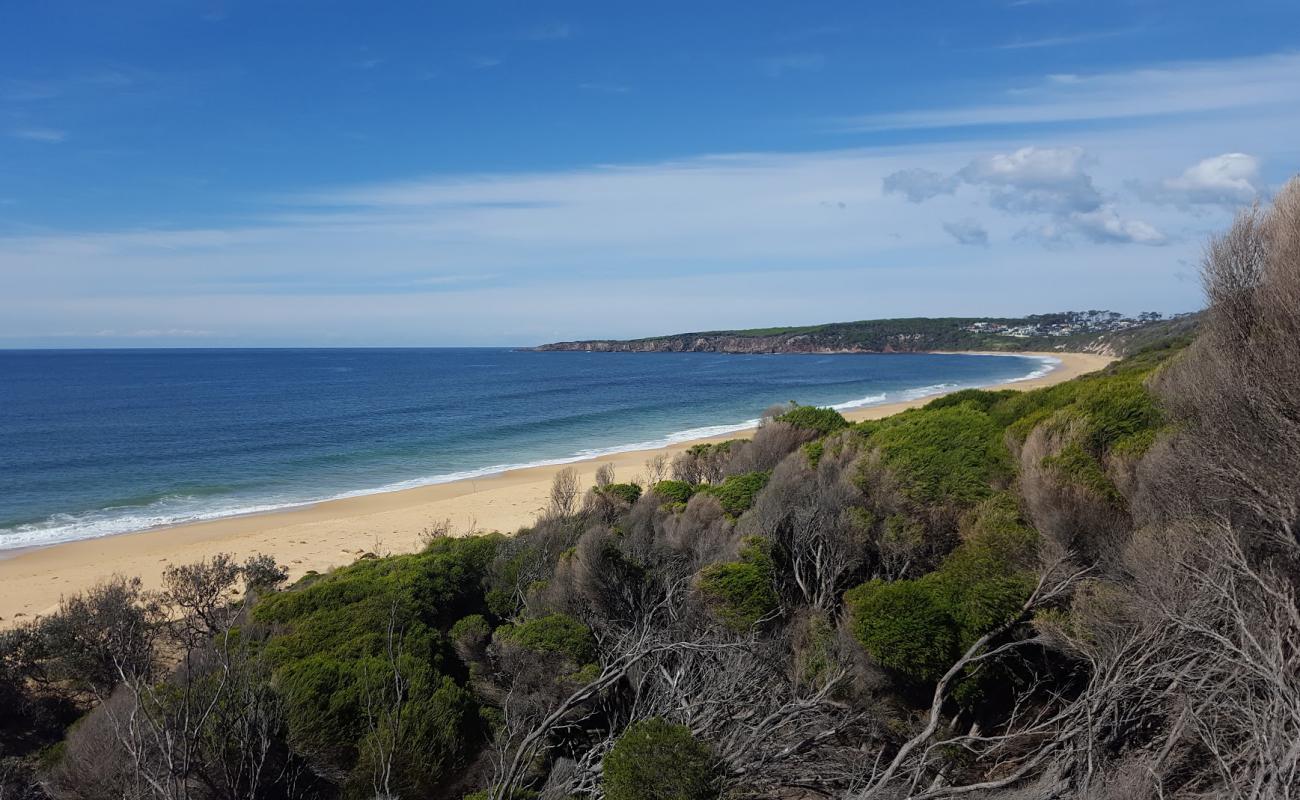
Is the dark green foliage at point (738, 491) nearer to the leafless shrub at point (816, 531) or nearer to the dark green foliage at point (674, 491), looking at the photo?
the dark green foliage at point (674, 491)

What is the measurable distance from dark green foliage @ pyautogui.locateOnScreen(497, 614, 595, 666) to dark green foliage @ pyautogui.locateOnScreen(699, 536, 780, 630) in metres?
1.44

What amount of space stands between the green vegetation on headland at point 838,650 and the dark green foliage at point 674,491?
2.55 m

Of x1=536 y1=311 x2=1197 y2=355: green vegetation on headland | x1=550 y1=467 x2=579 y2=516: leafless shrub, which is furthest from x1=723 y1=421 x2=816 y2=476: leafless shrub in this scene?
x1=536 y1=311 x2=1197 y2=355: green vegetation on headland

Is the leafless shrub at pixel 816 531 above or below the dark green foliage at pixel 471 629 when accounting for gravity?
above

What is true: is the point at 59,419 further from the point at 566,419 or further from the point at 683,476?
the point at 683,476

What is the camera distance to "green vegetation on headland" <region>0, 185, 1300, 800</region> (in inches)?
209

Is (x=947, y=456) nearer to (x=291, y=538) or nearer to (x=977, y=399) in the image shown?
(x=977, y=399)

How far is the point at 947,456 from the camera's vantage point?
459 inches

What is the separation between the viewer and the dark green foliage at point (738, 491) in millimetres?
12516

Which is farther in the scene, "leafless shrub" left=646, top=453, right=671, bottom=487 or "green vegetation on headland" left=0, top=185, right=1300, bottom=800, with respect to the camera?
"leafless shrub" left=646, top=453, right=671, bottom=487

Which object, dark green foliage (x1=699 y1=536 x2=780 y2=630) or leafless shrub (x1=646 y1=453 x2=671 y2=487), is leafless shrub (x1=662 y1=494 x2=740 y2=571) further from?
leafless shrub (x1=646 y1=453 x2=671 y2=487)

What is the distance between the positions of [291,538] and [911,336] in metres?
147

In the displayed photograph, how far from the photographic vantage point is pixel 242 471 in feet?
103

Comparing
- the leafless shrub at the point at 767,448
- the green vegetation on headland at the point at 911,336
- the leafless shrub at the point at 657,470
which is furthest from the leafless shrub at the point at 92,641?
the green vegetation on headland at the point at 911,336
